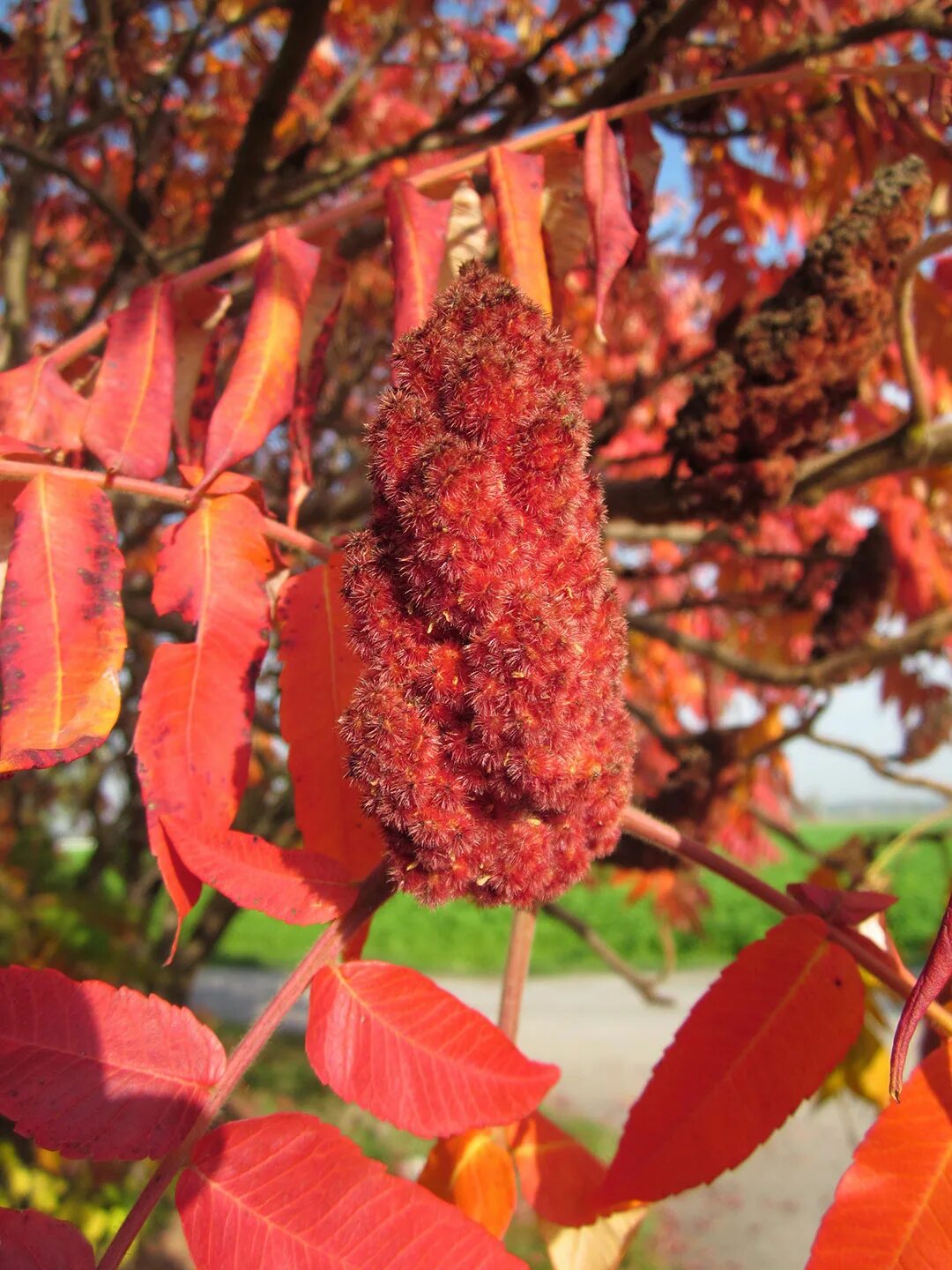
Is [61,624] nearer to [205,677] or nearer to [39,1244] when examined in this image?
[205,677]

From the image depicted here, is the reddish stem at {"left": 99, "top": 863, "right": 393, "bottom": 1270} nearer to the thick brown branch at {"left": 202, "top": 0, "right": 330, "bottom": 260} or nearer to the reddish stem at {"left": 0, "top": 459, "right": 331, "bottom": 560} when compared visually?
the reddish stem at {"left": 0, "top": 459, "right": 331, "bottom": 560}

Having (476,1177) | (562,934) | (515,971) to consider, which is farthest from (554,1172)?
(562,934)

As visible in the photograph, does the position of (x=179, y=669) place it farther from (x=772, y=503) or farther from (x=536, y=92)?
(x=536, y=92)

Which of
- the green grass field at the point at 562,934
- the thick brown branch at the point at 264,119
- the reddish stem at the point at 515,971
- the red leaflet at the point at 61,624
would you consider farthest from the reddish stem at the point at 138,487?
the green grass field at the point at 562,934

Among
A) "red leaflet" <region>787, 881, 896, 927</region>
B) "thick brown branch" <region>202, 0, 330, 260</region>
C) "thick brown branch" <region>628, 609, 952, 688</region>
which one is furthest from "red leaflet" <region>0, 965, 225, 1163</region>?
"thick brown branch" <region>202, 0, 330, 260</region>

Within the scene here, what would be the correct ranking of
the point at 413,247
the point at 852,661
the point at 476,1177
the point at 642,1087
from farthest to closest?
the point at 642,1087 < the point at 852,661 < the point at 413,247 < the point at 476,1177

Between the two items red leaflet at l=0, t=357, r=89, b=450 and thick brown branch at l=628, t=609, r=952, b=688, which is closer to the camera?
red leaflet at l=0, t=357, r=89, b=450

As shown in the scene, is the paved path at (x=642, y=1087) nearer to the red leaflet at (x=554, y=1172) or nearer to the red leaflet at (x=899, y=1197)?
the red leaflet at (x=554, y=1172)
